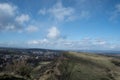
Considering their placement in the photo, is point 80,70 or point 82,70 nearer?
point 80,70

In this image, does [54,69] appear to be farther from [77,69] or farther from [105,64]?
[105,64]

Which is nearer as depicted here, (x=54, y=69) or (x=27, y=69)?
(x=54, y=69)

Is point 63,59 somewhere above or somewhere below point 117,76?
above

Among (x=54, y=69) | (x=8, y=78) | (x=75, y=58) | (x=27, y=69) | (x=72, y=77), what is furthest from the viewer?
(x=27, y=69)

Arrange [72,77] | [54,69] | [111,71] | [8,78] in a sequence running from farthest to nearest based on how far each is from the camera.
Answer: [111,71] → [54,69] → [72,77] → [8,78]

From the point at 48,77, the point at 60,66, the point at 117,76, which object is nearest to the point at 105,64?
the point at 117,76

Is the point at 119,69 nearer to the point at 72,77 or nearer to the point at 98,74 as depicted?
the point at 98,74
